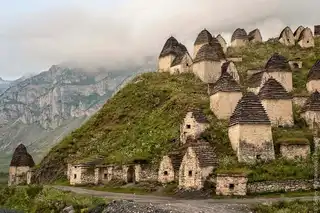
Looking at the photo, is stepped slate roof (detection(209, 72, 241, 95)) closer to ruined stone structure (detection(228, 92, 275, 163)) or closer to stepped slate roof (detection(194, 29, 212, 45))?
ruined stone structure (detection(228, 92, 275, 163))

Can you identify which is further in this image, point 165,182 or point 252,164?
point 165,182

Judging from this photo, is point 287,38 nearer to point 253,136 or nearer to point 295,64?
point 295,64

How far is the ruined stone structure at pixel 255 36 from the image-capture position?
87519mm

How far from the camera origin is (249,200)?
108ft

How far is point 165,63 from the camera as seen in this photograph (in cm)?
7550

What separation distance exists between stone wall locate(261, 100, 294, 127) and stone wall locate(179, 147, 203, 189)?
10858 millimetres

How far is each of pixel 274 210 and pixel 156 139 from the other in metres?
22.3

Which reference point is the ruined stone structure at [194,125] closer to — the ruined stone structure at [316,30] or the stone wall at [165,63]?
the stone wall at [165,63]

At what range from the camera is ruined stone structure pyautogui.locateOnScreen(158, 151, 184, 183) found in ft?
137

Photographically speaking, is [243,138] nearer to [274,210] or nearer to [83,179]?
[274,210]

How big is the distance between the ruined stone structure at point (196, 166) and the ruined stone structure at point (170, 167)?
236cm

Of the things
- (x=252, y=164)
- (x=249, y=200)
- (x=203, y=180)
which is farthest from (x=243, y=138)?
(x=249, y=200)

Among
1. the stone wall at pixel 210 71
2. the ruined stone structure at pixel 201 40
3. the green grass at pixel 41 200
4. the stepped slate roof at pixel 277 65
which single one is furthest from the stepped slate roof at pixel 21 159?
the stepped slate roof at pixel 277 65

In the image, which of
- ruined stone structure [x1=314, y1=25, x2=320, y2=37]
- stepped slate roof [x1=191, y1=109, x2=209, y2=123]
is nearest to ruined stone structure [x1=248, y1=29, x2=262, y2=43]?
ruined stone structure [x1=314, y1=25, x2=320, y2=37]
